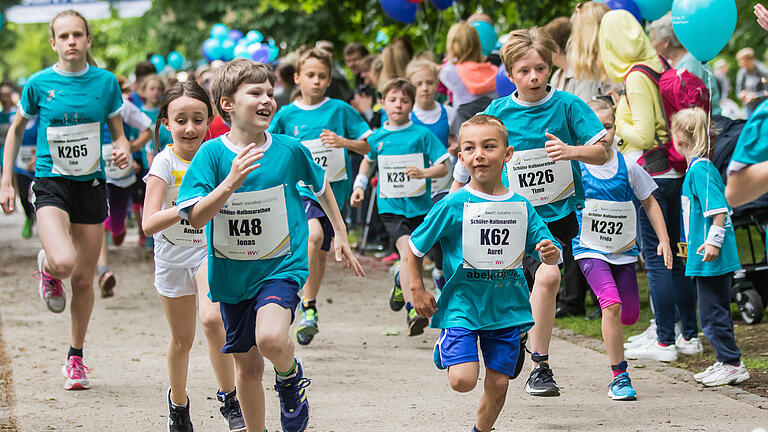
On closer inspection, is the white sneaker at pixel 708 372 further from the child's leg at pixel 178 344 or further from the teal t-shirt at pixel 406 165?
the child's leg at pixel 178 344

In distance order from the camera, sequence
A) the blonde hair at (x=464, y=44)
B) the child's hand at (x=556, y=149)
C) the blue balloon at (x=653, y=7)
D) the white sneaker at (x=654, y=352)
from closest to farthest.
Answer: the child's hand at (x=556, y=149), the white sneaker at (x=654, y=352), the blue balloon at (x=653, y=7), the blonde hair at (x=464, y=44)

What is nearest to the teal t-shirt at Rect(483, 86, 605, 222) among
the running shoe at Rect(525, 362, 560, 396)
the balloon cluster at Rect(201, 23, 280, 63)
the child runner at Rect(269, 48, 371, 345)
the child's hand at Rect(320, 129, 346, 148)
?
the running shoe at Rect(525, 362, 560, 396)

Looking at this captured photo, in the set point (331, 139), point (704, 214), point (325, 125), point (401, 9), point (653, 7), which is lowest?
point (704, 214)

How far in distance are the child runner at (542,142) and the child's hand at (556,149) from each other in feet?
1.09

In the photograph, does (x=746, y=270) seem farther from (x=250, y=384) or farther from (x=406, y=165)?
(x=250, y=384)

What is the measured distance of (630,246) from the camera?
21.0 ft

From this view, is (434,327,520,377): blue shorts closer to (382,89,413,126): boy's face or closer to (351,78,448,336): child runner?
(351,78,448,336): child runner

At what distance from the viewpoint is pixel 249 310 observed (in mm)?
4785

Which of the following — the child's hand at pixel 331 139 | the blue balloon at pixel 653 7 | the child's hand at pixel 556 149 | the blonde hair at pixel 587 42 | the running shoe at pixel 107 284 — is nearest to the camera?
the child's hand at pixel 556 149

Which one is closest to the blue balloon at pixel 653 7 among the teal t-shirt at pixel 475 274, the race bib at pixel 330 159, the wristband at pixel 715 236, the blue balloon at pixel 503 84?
the blue balloon at pixel 503 84

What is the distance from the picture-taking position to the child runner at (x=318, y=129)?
817cm

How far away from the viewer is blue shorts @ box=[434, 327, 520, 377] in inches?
192

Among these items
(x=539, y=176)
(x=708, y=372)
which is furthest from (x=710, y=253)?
(x=539, y=176)

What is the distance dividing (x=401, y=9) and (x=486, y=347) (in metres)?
8.87
